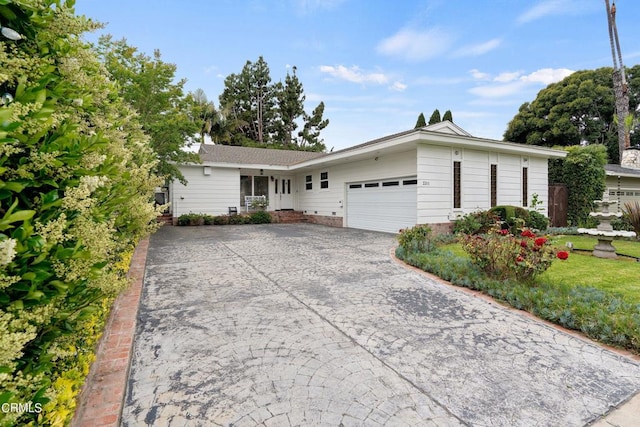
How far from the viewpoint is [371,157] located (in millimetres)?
12594

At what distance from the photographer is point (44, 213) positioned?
1.36 meters

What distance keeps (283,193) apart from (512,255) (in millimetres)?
15367

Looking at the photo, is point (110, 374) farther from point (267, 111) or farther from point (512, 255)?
point (267, 111)

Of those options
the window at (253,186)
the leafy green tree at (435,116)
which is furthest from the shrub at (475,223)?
the leafy green tree at (435,116)

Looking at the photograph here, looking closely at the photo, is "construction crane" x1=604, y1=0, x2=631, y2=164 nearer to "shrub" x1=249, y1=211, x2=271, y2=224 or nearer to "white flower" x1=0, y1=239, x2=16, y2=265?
"shrub" x1=249, y1=211, x2=271, y2=224

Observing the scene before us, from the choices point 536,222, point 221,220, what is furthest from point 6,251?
point 221,220

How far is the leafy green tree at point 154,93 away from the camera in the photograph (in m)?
10.5

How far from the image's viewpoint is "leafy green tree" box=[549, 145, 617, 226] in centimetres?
1273

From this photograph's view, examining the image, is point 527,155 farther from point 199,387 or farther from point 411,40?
point 199,387

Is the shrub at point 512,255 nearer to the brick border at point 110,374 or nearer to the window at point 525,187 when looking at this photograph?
the brick border at point 110,374

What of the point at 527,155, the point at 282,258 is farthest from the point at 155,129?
the point at 527,155

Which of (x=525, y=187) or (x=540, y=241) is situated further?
(x=525, y=187)

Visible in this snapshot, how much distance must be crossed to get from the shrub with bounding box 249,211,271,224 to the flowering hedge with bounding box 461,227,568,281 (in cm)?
1267

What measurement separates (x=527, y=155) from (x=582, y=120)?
20.6 metres
